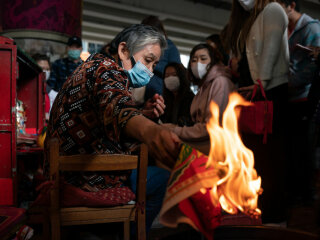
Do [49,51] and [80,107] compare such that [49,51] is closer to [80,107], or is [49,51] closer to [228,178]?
[80,107]

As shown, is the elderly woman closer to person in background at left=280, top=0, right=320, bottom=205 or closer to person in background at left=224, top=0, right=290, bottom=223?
person in background at left=224, top=0, right=290, bottom=223

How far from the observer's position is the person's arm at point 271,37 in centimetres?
286

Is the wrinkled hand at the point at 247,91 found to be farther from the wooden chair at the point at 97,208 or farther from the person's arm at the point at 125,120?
the person's arm at the point at 125,120

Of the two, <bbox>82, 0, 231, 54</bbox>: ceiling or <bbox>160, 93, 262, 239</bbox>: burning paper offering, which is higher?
<bbox>82, 0, 231, 54</bbox>: ceiling

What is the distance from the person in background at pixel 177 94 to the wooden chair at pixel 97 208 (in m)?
2.56

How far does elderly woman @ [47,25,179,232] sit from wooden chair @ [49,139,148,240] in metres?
0.12

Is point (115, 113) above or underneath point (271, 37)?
underneath

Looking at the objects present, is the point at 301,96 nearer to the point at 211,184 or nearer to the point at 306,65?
the point at 306,65

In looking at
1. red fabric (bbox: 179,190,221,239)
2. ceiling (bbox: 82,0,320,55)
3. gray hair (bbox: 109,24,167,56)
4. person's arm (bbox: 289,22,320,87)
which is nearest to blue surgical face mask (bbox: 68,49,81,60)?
gray hair (bbox: 109,24,167,56)

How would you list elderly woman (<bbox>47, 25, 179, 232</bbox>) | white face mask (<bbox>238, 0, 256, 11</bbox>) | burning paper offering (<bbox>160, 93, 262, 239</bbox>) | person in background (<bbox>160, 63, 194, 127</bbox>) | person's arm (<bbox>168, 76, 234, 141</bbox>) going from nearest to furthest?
burning paper offering (<bbox>160, 93, 262, 239</bbox>) → elderly woman (<bbox>47, 25, 179, 232</bbox>) → white face mask (<bbox>238, 0, 256, 11</bbox>) → person's arm (<bbox>168, 76, 234, 141</bbox>) → person in background (<bbox>160, 63, 194, 127</bbox>)

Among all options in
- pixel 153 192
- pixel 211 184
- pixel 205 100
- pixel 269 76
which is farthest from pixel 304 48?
pixel 211 184

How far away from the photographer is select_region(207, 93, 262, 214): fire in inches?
42.9

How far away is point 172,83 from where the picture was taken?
4.56 metres

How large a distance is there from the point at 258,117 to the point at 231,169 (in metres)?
1.78
